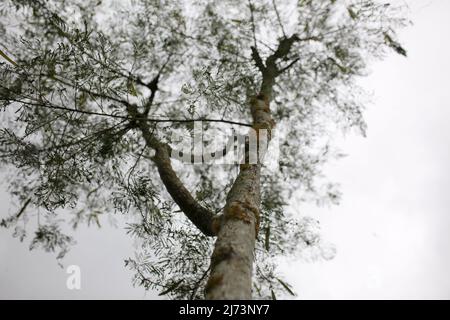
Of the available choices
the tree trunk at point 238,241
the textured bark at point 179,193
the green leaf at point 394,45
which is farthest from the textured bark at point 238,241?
the green leaf at point 394,45

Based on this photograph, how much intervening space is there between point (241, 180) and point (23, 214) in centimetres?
295

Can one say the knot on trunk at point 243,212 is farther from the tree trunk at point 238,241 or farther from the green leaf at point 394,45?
the green leaf at point 394,45

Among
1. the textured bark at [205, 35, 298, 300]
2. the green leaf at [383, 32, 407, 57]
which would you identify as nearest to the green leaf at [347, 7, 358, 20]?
the green leaf at [383, 32, 407, 57]

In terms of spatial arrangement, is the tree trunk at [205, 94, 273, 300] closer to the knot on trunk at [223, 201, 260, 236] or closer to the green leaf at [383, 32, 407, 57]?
the knot on trunk at [223, 201, 260, 236]

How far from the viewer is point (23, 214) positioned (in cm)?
392

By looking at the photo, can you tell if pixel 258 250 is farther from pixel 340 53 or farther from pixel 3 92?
pixel 340 53

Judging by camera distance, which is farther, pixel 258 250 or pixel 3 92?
pixel 258 250

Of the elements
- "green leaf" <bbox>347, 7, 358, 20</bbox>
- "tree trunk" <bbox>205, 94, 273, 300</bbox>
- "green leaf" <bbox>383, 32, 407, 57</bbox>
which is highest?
"green leaf" <bbox>347, 7, 358, 20</bbox>

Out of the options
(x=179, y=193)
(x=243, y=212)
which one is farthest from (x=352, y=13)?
(x=243, y=212)

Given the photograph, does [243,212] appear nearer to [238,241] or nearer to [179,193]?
[238,241]

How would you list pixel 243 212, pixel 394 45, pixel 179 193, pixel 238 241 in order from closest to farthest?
pixel 238 241, pixel 243 212, pixel 179 193, pixel 394 45

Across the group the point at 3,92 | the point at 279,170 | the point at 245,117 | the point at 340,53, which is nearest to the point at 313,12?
the point at 340,53

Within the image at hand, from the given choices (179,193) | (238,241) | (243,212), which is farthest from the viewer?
(179,193)
